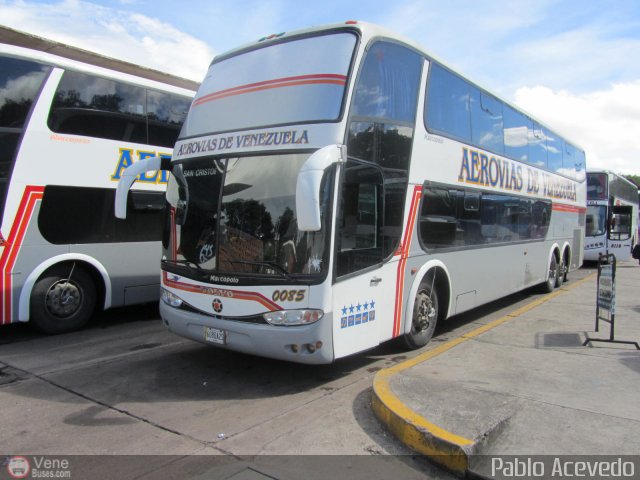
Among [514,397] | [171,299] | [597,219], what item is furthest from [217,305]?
[597,219]

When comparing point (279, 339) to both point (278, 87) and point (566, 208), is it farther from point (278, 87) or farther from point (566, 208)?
Result: point (566, 208)

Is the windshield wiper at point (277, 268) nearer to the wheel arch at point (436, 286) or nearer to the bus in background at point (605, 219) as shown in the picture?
the wheel arch at point (436, 286)

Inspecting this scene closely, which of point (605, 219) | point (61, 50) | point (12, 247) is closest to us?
point (12, 247)

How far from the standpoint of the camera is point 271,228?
16.5 ft

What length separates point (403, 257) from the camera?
6.15 metres

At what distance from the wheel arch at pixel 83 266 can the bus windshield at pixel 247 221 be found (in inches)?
112

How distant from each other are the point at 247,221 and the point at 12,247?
4.11 meters

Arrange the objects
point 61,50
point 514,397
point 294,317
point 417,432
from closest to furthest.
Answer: point 417,432
point 514,397
point 294,317
point 61,50

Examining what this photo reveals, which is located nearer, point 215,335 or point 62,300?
point 215,335

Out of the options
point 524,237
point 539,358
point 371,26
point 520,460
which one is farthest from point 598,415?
point 524,237

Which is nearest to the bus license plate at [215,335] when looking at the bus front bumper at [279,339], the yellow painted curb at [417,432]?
the bus front bumper at [279,339]

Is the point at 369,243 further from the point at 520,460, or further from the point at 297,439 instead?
the point at 520,460

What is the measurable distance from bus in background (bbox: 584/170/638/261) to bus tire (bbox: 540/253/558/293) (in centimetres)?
837

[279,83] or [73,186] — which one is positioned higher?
[279,83]
